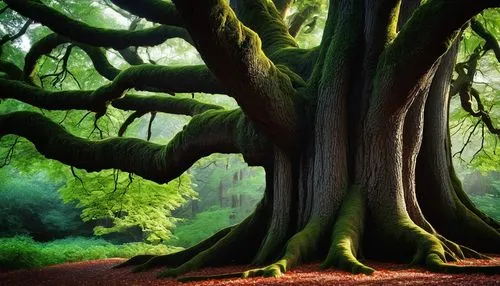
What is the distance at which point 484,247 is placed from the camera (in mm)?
6148

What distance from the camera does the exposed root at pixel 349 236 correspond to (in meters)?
4.27

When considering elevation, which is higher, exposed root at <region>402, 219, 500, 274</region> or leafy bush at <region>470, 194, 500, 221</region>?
leafy bush at <region>470, 194, 500, 221</region>

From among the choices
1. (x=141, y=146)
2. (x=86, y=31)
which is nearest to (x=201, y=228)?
(x=141, y=146)

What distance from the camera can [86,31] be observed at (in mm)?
8227

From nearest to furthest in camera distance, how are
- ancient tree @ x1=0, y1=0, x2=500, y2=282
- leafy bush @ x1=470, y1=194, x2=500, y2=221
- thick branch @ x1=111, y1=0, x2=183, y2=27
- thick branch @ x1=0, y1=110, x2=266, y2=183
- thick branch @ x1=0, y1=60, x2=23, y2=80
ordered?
ancient tree @ x1=0, y1=0, x2=500, y2=282
thick branch @ x1=0, y1=110, x2=266, y2=183
thick branch @ x1=111, y1=0, x2=183, y2=27
thick branch @ x1=0, y1=60, x2=23, y2=80
leafy bush @ x1=470, y1=194, x2=500, y2=221

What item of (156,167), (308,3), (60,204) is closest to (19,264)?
(156,167)

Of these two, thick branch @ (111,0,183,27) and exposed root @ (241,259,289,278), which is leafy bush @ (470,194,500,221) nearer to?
thick branch @ (111,0,183,27)

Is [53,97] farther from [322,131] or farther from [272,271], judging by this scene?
[272,271]

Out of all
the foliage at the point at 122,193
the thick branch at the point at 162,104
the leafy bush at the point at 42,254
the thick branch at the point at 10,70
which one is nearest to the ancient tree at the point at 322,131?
the thick branch at the point at 162,104

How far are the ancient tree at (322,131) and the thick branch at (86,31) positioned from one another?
0.03m

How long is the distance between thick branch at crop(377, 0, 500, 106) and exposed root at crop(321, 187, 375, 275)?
4.65 feet

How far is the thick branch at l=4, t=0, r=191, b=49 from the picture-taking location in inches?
313

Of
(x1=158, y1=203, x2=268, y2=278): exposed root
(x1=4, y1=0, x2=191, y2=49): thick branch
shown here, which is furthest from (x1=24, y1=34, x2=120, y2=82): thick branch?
(x1=158, y1=203, x2=268, y2=278): exposed root

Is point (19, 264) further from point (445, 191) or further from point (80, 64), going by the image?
point (445, 191)
